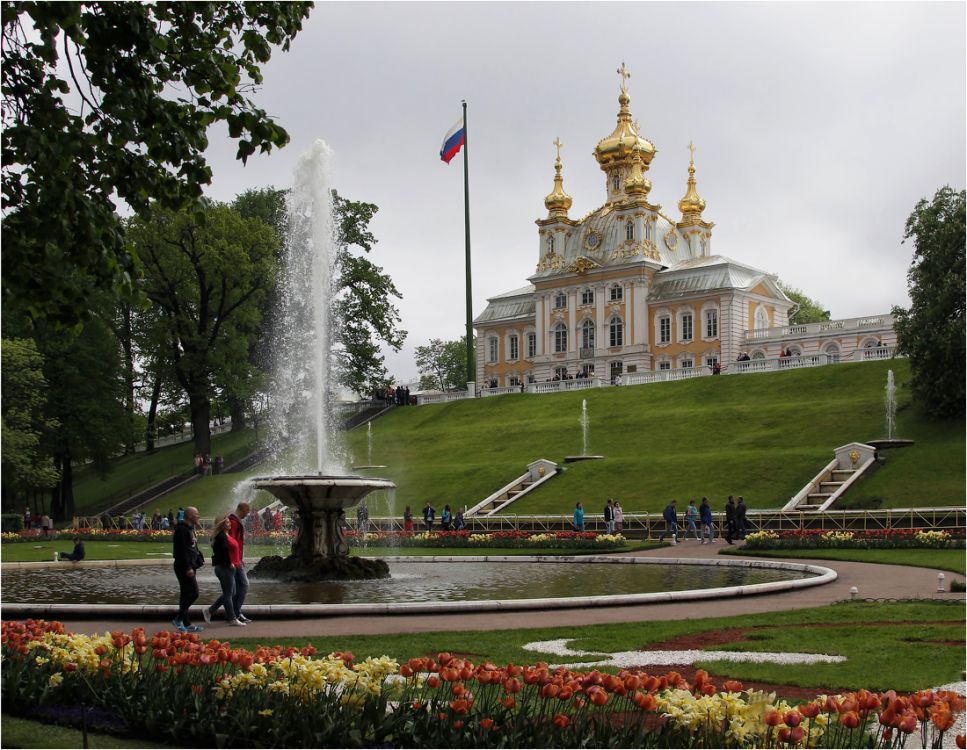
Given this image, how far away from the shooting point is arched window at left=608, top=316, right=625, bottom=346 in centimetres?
8600

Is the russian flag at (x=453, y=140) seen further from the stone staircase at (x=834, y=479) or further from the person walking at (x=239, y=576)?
the person walking at (x=239, y=576)

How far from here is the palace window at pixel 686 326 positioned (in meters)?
82.8

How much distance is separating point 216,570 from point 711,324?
71.3 meters

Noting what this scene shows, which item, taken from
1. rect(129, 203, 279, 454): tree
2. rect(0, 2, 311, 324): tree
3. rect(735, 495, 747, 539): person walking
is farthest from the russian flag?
rect(0, 2, 311, 324): tree

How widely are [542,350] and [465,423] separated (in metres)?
30.0

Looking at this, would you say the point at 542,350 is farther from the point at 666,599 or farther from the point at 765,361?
the point at 666,599

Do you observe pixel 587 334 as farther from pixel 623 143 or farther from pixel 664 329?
pixel 623 143

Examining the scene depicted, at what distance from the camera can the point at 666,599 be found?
15453 mm

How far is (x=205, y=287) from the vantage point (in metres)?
57.1

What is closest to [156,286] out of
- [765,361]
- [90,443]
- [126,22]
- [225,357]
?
[225,357]

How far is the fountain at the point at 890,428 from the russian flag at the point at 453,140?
3073cm

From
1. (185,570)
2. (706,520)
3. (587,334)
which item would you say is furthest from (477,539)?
(587,334)

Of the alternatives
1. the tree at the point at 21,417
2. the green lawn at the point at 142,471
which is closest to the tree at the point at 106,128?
the tree at the point at 21,417

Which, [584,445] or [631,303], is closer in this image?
[584,445]
